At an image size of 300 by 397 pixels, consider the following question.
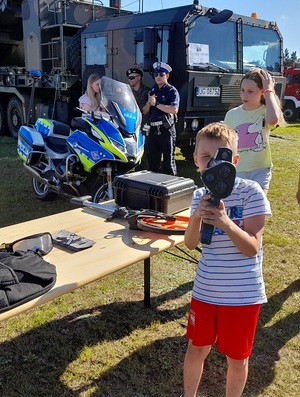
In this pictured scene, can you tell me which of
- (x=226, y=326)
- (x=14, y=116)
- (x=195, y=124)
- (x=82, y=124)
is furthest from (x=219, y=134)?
(x=14, y=116)

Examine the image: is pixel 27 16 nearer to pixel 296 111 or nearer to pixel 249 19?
pixel 249 19

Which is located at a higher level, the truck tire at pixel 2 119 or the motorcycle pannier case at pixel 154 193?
the truck tire at pixel 2 119

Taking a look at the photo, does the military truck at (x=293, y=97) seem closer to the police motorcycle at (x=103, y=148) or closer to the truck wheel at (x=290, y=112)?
the truck wheel at (x=290, y=112)

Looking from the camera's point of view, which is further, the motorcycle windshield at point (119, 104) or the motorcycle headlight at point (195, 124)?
the motorcycle headlight at point (195, 124)

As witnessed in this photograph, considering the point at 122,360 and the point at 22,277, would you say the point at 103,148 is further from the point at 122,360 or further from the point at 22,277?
the point at 22,277

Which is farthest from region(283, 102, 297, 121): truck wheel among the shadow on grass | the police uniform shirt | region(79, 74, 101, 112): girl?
the shadow on grass

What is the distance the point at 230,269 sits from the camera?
1699 millimetres

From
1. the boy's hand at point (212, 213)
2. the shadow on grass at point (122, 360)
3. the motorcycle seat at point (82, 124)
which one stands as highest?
the motorcycle seat at point (82, 124)

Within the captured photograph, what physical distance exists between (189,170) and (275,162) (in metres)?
1.84

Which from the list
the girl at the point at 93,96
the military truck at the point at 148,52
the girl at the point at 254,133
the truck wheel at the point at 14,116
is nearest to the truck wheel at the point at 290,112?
the military truck at the point at 148,52

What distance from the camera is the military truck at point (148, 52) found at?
607cm

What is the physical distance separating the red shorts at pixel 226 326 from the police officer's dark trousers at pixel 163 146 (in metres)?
3.58

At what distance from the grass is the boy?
0.61m

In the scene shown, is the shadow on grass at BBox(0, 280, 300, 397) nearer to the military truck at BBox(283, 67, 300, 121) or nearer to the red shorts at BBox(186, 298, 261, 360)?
the red shorts at BBox(186, 298, 261, 360)
